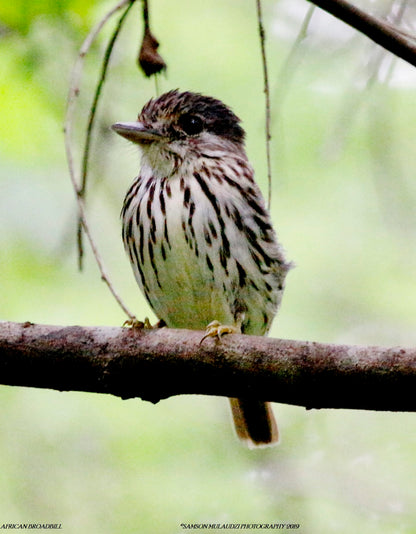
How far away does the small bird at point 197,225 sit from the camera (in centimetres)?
356

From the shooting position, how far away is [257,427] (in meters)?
4.09

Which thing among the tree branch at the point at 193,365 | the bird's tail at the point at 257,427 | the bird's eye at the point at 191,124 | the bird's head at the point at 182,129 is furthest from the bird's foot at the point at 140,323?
the bird's eye at the point at 191,124

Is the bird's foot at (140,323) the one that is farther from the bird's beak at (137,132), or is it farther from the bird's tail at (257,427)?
the bird's beak at (137,132)

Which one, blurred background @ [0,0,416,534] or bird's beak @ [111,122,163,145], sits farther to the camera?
blurred background @ [0,0,416,534]

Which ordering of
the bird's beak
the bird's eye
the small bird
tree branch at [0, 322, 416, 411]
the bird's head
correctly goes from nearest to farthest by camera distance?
tree branch at [0, 322, 416, 411] < the small bird < the bird's beak < the bird's head < the bird's eye

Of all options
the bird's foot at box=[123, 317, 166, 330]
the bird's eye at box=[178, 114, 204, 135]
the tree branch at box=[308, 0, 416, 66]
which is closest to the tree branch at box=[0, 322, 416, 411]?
the bird's foot at box=[123, 317, 166, 330]

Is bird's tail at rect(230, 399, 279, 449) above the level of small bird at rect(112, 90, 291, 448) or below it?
below

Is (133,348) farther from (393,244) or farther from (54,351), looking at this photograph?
(393,244)

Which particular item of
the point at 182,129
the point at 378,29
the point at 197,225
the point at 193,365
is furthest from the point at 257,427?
the point at 378,29

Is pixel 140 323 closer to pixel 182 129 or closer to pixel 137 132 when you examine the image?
pixel 137 132

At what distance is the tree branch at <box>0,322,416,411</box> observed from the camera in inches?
96.7

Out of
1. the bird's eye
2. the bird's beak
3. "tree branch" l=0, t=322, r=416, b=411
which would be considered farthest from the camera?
the bird's eye

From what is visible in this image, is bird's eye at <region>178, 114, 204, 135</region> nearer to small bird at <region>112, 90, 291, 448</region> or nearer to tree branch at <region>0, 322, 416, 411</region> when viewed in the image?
small bird at <region>112, 90, 291, 448</region>

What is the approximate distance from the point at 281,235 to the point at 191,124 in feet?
4.96
